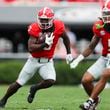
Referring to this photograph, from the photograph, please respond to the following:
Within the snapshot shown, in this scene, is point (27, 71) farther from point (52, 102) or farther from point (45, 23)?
point (52, 102)

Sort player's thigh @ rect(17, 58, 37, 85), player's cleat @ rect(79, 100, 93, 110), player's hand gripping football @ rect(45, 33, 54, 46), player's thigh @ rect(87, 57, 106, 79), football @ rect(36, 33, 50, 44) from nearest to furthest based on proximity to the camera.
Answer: player's cleat @ rect(79, 100, 93, 110)
player's thigh @ rect(87, 57, 106, 79)
player's hand gripping football @ rect(45, 33, 54, 46)
football @ rect(36, 33, 50, 44)
player's thigh @ rect(17, 58, 37, 85)

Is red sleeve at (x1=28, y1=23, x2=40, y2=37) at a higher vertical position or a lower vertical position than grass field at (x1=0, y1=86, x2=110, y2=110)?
higher

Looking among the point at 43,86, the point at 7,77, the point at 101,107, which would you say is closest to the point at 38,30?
the point at 43,86

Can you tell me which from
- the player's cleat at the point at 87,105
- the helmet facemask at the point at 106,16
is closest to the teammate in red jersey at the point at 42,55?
the helmet facemask at the point at 106,16

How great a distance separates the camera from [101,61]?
1092cm

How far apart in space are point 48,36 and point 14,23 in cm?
1181

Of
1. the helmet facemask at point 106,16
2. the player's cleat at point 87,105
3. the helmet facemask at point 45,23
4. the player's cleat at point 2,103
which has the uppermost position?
the helmet facemask at point 106,16

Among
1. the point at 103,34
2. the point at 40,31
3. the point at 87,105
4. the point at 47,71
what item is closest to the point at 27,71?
the point at 47,71

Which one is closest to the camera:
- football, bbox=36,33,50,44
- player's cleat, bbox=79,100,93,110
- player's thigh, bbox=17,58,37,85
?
player's cleat, bbox=79,100,93,110

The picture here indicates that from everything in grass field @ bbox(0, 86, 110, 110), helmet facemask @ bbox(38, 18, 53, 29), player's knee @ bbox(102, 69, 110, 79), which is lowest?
grass field @ bbox(0, 86, 110, 110)

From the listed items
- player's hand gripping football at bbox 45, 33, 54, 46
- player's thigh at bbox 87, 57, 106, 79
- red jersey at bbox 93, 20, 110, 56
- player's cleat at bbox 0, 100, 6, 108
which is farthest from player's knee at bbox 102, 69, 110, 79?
player's cleat at bbox 0, 100, 6, 108

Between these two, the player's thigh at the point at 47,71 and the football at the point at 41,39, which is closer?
the football at the point at 41,39

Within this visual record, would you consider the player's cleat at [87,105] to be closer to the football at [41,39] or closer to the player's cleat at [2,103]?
the football at [41,39]

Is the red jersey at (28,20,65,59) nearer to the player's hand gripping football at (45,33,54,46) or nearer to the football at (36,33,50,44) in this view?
the football at (36,33,50,44)
